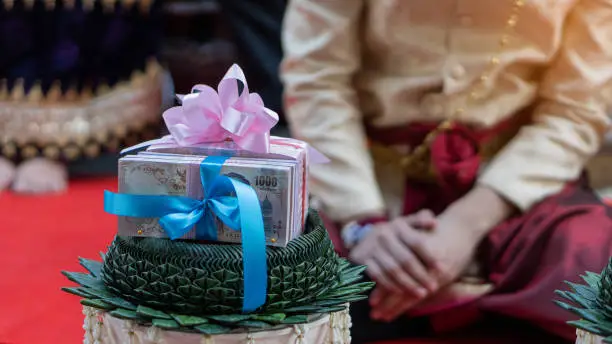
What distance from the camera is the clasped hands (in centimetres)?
83

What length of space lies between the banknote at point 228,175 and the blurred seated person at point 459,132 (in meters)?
0.32

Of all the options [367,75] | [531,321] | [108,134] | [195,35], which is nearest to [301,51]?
[367,75]

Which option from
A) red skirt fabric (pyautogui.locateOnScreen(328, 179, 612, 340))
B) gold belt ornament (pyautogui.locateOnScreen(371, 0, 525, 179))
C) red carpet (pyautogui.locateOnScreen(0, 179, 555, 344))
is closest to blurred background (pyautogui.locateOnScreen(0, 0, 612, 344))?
red carpet (pyautogui.locateOnScreen(0, 179, 555, 344))

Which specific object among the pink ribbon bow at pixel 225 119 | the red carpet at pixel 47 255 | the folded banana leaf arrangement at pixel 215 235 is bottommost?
the red carpet at pixel 47 255

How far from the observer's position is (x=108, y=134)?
1757 mm

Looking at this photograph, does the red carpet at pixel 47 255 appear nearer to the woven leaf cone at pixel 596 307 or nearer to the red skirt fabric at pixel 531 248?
the red skirt fabric at pixel 531 248

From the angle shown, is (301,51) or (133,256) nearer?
(133,256)

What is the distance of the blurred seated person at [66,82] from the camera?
5.40 ft

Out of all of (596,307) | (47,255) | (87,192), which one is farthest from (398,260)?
(87,192)

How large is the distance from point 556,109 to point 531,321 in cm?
28

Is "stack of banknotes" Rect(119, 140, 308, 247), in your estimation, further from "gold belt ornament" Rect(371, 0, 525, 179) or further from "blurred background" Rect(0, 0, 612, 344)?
"gold belt ornament" Rect(371, 0, 525, 179)

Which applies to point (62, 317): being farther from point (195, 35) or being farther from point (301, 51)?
point (195, 35)

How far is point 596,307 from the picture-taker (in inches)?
22.2

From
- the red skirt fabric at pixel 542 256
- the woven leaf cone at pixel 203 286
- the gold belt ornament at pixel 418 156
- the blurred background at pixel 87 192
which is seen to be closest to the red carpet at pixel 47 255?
the blurred background at pixel 87 192
